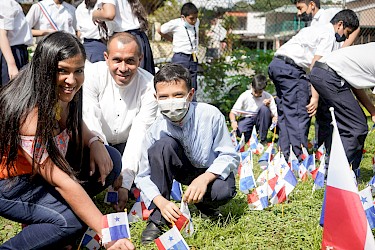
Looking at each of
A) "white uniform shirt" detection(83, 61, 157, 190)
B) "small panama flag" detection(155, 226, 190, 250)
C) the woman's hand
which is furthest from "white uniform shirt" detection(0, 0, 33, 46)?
"small panama flag" detection(155, 226, 190, 250)

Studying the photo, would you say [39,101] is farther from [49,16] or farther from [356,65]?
[49,16]

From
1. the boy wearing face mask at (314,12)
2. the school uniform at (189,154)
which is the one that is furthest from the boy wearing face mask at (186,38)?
the school uniform at (189,154)

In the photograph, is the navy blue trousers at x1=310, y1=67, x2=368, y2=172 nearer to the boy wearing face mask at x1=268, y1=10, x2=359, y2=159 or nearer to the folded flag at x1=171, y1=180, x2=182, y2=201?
the boy wearing face mask at x1=268, y1=10, x2=359, y2=159

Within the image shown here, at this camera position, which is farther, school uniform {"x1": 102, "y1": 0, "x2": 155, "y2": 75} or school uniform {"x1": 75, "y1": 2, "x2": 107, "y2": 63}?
school uniform {"x1": 75, "y1": 2, "x2": 107, "y2": 63}

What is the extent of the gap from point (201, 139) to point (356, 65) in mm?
1498

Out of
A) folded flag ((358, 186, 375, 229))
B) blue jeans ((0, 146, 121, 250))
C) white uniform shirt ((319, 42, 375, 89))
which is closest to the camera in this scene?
blue jeans ((0, 146, 121, 250))

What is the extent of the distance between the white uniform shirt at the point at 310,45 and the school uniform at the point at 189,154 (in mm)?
2040

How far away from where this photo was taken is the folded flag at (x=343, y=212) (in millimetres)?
1813

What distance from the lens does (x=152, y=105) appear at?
10.1 ft

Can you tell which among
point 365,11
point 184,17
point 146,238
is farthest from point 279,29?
point 146,238

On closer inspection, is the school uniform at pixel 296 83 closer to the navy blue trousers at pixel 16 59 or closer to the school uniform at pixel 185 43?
the school uniform at pixel 185 43

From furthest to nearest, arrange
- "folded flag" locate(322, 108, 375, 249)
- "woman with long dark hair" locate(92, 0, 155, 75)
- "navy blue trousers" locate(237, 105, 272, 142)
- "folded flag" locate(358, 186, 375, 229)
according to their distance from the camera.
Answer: "navy blue trousers" locate(237, 105, 272, 142) < "woman with long dark hair" locate(92, 0, 155, 75) < "folded flag" locate(358, 186, 375, 229) < "folded flag" locate(322, 108, 375, 249)

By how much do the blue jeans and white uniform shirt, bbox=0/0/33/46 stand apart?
2.19 m

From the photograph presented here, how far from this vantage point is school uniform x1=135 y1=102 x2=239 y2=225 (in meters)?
2.53
